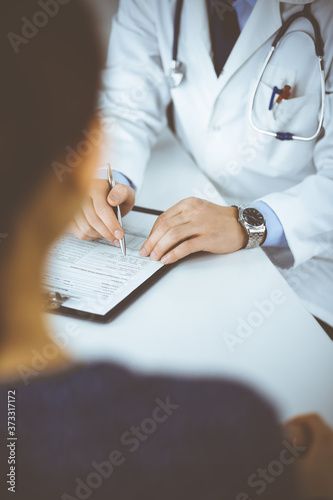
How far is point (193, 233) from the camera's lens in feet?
2.20

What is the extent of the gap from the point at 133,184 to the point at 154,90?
0.32 metres

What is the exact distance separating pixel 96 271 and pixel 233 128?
20.4 inches

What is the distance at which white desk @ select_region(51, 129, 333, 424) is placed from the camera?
1.53ft

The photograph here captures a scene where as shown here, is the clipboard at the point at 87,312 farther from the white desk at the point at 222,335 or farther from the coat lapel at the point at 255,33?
the coat lapel at the point at 255,33

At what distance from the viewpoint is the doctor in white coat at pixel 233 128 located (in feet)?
2.33

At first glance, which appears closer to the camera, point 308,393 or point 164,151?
point 308,393

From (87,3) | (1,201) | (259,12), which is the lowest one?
(1,201)

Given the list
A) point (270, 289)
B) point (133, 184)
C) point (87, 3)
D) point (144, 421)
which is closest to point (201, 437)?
point (144, 421)

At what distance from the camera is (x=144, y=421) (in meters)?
0.41

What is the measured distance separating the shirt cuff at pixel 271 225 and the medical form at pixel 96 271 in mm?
232

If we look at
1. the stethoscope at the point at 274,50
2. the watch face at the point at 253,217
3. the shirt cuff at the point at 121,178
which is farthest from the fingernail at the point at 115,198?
the stethoscope at the point at 274,50

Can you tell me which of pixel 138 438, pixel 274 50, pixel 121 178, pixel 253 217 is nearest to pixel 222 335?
pixel 138 438

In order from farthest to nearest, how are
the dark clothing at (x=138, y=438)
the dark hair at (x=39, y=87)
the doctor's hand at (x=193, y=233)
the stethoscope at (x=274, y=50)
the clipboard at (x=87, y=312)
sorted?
the dark hair at (x=39, y=87) → the stethoscope at (x=274, y=50) → the doctor's hand at (x=193, y=233) → the clipboard at (x=87, y=312) → the dark clothing at (x=138, y=438)

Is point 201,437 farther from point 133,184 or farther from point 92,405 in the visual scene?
point 133,184
